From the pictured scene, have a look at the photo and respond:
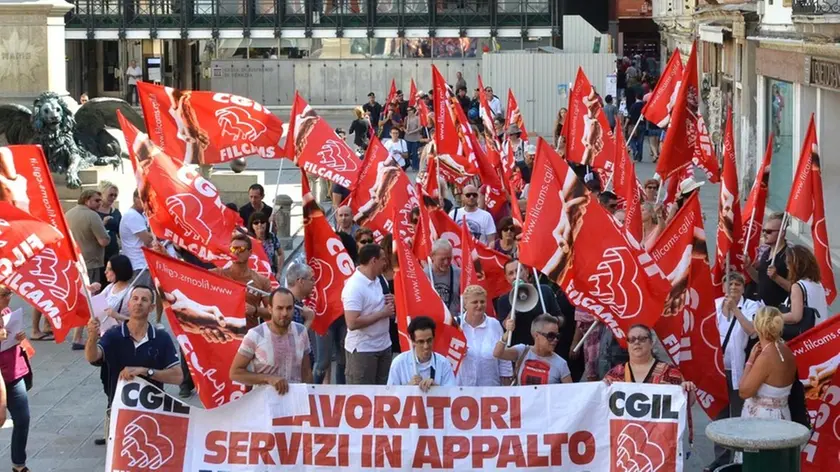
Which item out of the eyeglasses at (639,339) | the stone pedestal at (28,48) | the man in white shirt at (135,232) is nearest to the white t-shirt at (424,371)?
the eyeglasses at (639,339)

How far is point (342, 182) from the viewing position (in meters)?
14.6

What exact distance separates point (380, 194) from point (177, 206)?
2.54 m

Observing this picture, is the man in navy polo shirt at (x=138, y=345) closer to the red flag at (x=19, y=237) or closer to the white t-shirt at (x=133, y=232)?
the red flag at (x=19, y=237)

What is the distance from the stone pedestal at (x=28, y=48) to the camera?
21.1 metres

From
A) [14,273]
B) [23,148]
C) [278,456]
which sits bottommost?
[278,456]

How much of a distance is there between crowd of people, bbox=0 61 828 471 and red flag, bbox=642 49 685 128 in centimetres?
353

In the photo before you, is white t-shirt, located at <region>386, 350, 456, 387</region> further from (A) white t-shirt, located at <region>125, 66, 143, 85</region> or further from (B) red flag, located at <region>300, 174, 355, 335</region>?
(A) white t-shirt, located at <region>125, 66, 143, 85</region>

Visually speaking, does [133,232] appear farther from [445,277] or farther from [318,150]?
[445,277]

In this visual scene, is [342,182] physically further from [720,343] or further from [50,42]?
[50,42]

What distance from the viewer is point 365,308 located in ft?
34.8

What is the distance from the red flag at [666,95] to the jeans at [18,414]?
9496 mm

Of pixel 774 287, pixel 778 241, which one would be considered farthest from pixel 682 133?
pixel 774 287

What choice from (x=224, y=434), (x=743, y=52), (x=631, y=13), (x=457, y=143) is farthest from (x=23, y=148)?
(x=631, y=13)

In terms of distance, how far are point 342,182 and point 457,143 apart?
2.47 m
